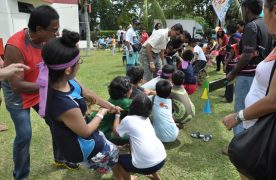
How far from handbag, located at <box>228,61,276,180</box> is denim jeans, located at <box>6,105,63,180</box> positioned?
7.00 ft

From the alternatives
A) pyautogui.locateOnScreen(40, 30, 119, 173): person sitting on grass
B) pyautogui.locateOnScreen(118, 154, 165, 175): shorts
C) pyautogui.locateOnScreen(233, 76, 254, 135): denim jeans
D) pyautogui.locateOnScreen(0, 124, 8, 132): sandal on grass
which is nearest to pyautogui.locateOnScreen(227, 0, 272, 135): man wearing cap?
pyautogui.locateOnScreen(233, 76, 254, 135): denim jeans

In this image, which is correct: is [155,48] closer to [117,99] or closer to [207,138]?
[207,138]

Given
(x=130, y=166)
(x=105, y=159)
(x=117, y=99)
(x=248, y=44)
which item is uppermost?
(x=248, y=44)

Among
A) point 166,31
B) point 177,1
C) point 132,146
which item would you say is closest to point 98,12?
point 177,1

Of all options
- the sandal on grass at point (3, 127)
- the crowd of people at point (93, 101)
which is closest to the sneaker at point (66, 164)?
the crowd of people at point (93, 101)

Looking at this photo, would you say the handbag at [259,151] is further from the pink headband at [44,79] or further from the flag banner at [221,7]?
the flag banner at [221,7]

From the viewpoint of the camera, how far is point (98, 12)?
4825 centimetres

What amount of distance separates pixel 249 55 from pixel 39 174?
290cm

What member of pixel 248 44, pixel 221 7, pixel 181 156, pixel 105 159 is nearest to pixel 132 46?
pixel 221 7

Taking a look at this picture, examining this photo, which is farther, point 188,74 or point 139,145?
point 188,74

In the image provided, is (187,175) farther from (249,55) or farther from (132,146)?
(249,55)

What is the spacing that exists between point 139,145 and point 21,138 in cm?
122

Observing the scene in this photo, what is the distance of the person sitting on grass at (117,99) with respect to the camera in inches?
132

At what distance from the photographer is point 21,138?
3.09 meters
